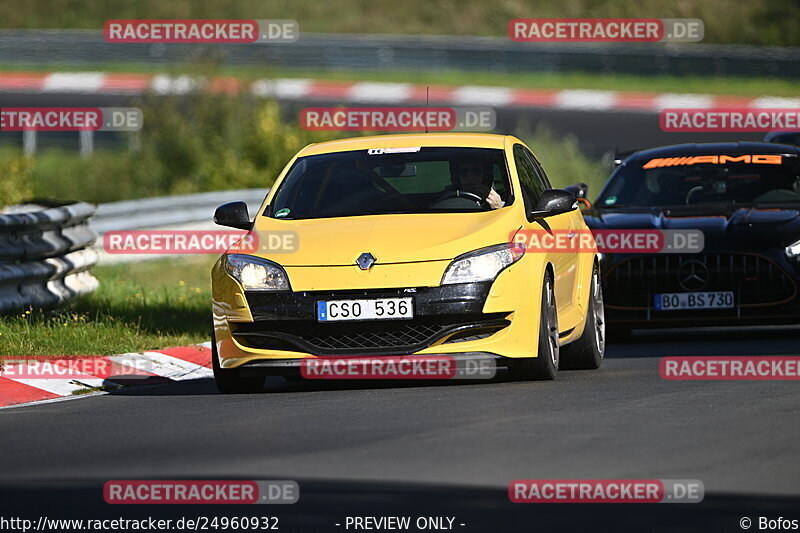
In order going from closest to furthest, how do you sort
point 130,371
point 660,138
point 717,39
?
point 130,371 → point 660,138 → point 717,39

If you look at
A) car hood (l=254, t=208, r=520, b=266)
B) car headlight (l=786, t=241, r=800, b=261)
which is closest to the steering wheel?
car hood (l=254, t=208, r=520, b=266)

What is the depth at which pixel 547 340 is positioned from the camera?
10016 mm

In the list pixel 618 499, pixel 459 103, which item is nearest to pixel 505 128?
pixel 459 103

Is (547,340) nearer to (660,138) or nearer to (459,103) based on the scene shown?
(660,138)

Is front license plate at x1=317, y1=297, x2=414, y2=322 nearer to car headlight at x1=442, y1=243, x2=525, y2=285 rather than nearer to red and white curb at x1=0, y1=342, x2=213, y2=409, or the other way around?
car headlight at x1=442, y1=243, x2=525, y2=285

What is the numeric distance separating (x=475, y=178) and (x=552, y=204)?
0.59 m

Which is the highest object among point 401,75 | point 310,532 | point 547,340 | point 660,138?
point 401,75

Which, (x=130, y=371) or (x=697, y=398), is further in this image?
(x=130, y=371)

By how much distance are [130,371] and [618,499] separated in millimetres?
6106

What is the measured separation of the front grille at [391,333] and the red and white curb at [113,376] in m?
1.80

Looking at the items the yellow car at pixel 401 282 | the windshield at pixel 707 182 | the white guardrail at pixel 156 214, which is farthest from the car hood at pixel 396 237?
the white guardrail at pixel 156 214

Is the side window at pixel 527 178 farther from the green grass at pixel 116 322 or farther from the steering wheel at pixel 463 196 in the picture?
the green grass at pixel 116 322

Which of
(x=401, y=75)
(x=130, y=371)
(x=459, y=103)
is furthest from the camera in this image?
(x=401, y=75)

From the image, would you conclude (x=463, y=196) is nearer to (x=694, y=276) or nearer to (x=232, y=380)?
(x=232, y=380)
